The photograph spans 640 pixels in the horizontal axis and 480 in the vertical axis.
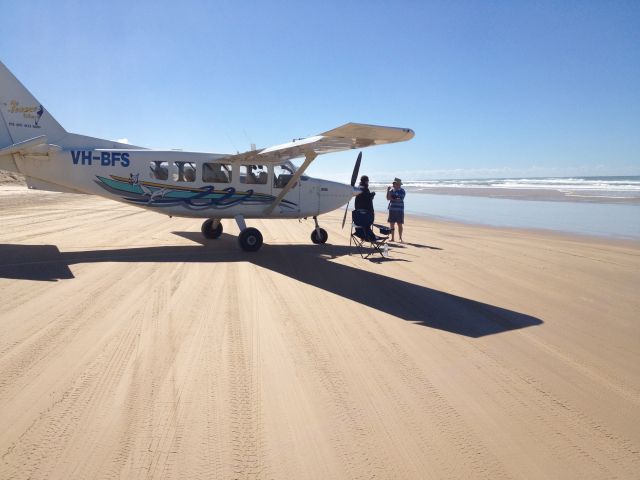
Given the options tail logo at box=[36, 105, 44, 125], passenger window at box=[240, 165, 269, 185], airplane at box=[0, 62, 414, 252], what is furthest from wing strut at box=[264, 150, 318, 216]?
tail logo at box=[36, 105, 44, 125]

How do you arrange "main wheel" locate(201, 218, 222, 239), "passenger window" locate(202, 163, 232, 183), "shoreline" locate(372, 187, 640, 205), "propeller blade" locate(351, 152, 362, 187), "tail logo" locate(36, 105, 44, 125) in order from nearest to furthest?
1. "tail logo" locate(36, 105, 44, 125)
2. "passenger window" locate(202, 163, 232, 183)
3. "main wheel" locate(201, 218, 222, 239)
4. "propeller blade" locate(351, 152, 362, 187)
5. "shoreline" locate(372, 187, 640, 205)

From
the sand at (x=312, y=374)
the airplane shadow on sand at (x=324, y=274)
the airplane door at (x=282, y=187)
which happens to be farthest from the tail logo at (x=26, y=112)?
the airplane door at (x=282, y=187)

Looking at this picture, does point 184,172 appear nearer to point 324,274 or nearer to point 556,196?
point 324,274

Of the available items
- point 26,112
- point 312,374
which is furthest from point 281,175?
point 312,374

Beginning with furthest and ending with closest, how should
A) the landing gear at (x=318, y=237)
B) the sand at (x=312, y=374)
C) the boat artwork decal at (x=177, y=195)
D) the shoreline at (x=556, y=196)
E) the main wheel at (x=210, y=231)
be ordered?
the shoreline at (x=556, y=196) < the main wheel at (x=210, y=231) < the landing gear at (x=318, y=237) < the boat artwork decal at (x=177, y=195) < the sand at (x=312, y=374)

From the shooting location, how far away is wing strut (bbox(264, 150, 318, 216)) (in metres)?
10.2

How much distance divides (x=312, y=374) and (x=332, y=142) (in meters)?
6.50

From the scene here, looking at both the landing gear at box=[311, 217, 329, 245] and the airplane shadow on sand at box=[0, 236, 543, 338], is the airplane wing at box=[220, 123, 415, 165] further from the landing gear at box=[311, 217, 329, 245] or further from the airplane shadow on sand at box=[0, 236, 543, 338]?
the airplane shadow on sand at box=[0, 236, 543, 338]

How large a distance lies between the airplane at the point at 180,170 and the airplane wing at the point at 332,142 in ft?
0.07

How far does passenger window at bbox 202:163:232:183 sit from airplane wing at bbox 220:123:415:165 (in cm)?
29

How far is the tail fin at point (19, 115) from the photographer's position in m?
8.92

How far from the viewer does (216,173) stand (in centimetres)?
1072

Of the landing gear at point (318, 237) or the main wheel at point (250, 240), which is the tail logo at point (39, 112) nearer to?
the main wheel at point (250, 240)

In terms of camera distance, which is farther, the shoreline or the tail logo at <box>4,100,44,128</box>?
the shoreline
